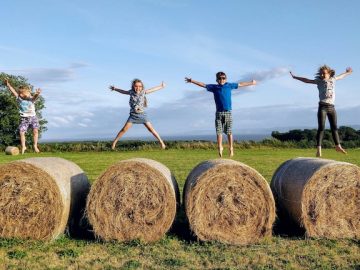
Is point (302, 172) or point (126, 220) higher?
point (302, 172)

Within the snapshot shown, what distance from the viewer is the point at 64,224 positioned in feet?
26.3

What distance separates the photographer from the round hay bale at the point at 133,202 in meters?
7.84

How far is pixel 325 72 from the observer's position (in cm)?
1261

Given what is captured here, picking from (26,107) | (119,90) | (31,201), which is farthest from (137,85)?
(31,201)

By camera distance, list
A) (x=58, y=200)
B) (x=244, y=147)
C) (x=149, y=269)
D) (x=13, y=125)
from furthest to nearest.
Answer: (x=13, y=125) < (x=244, y=147) < (x=58, y=200) < (x=149, y=269)

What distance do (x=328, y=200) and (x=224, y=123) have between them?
468cm

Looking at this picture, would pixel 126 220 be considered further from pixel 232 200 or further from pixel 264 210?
pixel 264 210

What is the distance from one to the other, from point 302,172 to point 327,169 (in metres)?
0.45

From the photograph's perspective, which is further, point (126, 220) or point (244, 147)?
point (244, 147)

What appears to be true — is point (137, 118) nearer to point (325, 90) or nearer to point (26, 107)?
point (26, 107)

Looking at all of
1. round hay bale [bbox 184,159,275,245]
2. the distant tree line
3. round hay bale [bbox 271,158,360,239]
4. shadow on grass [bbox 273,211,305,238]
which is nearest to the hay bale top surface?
round hay bale [bbox 184,159,275,245]

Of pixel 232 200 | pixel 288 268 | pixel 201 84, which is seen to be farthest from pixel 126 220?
pixel 201 84

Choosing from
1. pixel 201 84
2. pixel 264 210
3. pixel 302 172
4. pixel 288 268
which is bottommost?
pixel 288 268

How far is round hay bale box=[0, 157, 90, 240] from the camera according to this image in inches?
306
